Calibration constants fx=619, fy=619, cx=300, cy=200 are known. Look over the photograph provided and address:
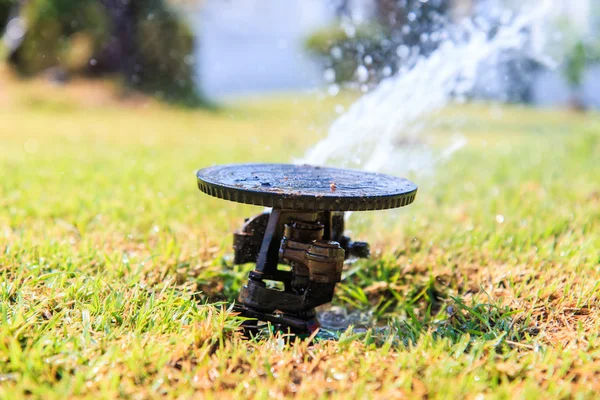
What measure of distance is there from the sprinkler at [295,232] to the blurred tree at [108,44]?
29.7 feet

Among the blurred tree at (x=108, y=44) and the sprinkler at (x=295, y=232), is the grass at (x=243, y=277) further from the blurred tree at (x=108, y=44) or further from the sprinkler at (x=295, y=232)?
the blurred tree at (x=108, y=44)

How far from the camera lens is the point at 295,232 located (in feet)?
8.23

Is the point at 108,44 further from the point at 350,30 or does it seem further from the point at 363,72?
the point at 363,72

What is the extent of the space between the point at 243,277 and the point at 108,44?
385 inches

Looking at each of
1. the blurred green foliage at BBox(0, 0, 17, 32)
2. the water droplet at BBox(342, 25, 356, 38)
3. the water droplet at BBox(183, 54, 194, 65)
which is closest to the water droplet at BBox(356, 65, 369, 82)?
the water droplet at BBox(342, 25, 356, 38)

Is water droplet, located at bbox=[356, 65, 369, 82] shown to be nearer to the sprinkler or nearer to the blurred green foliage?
the sprinkler

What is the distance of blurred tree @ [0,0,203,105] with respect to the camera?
11.5 m

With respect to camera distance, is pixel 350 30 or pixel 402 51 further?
pixel 350 30

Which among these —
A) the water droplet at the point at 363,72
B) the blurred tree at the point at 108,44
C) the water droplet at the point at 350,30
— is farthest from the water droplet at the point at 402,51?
the blurred tree at the point at 108,44

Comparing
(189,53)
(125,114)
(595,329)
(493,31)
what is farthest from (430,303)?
(189,53)

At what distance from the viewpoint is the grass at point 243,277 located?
1981mm

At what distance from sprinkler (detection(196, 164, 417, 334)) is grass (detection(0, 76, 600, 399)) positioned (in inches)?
7.0

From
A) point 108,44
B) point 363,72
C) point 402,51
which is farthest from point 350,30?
point 363,72

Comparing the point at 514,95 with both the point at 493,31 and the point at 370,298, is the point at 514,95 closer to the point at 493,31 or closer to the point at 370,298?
the point at 493,31
